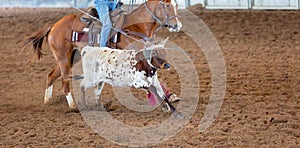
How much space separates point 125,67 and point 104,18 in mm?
972

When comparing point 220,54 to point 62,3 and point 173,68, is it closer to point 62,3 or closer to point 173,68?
point 173,68

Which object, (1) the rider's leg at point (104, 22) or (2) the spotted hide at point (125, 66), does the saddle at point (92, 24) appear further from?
(2) the spotted hide at point (125, 66)

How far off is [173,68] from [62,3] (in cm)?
734

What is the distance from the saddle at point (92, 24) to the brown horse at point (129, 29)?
0.07 metres

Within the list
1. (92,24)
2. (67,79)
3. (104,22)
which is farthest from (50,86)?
(104,22)

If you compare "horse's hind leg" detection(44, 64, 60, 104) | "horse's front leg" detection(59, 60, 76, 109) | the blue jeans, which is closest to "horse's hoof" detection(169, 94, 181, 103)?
the blue jeans

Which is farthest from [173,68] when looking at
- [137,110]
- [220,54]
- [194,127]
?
[194,127]

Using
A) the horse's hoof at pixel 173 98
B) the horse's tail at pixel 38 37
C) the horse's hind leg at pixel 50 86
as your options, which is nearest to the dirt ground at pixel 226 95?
the horse's hind leg at pixel 50 86

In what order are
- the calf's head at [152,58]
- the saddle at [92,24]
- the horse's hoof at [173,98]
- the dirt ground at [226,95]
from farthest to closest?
the saddle at [92,24] < the horse's hoof at [173,98] < the calf's head at [152,58] < the dirt ground at [226,95]

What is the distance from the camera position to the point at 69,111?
24.0 ft

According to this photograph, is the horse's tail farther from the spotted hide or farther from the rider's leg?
the spotted hide

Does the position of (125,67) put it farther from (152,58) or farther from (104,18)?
(104,18)

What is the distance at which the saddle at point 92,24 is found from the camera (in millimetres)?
7602

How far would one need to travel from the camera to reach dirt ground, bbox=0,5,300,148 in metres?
6.04
